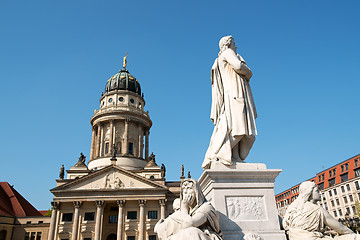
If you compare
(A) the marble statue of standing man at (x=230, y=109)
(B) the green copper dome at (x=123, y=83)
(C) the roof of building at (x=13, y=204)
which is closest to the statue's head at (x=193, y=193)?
(A) the marble statue of standing man at (x=230, y=109)

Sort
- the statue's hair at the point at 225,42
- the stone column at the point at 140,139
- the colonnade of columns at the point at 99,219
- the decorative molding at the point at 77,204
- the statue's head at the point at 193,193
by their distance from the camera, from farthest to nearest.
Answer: the stone column at the point at 140,139, the decorative molding at the point at 77,204, the colonnade of columns at the point at 99,219, the statue's hair at the point at 225,42, the statue's head at the point at 193,193

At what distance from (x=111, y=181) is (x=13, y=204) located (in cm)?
2238

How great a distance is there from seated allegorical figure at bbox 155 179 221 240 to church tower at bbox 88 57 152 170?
43.9 meters

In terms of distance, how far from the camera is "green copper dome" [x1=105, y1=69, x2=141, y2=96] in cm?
5578

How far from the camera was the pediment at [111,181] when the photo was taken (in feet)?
134

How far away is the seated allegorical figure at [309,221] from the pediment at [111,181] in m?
38.7

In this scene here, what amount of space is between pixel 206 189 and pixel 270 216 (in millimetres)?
945

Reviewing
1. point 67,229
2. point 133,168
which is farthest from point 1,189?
point 133,168

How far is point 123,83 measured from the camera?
56000 mm

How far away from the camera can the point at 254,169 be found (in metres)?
4.07

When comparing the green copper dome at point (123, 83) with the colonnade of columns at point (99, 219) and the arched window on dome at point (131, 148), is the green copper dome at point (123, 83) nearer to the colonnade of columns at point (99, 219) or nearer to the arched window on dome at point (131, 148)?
the arched window on dome at point (131, 148)

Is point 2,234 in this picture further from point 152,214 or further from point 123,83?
point 123,83

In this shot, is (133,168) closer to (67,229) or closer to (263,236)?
(67,229)

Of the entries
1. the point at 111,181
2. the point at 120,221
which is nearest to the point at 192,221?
the point at 120,221
